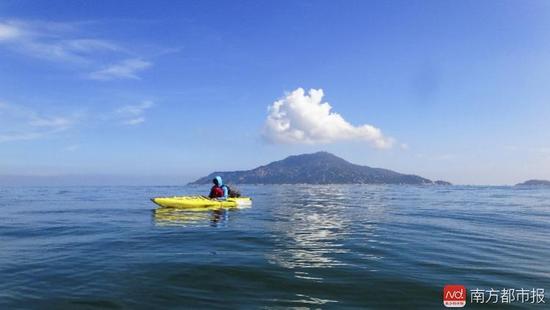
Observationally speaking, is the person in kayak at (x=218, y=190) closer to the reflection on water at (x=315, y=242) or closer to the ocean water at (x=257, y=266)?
the reflection on water at (x=315, y=242)

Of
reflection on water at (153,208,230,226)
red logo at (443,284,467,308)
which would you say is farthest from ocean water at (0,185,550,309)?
reflection on water at (153,208,230,226)

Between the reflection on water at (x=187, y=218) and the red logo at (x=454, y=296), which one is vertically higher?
the red logo at (x=454, y=296)

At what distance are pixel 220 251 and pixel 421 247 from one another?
9.75 meters

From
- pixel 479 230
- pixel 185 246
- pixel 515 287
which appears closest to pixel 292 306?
pixel 515 287

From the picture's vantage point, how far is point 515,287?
1263cm

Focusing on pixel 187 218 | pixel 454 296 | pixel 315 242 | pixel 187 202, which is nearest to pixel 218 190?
pixel 187 202

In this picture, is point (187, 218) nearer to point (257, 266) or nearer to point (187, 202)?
point (187, 202)

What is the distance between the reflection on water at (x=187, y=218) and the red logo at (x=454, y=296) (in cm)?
1884

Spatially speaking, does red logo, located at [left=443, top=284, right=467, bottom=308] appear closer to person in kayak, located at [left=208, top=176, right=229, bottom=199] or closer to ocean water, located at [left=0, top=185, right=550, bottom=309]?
ocean water, located at [left=0, top=185, right=550, bottom=309]

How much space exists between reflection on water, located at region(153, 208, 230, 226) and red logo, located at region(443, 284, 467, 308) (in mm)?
18841

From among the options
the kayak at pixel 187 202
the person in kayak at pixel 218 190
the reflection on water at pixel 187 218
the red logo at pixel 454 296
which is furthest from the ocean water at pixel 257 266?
the person in kayak at pixel 218 190

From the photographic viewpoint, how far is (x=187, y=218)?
104 feet

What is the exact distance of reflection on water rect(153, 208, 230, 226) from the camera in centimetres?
2861

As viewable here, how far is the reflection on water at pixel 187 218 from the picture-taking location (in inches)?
1126
